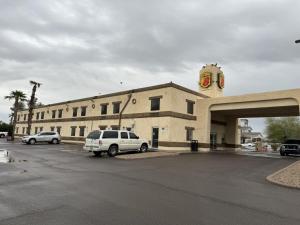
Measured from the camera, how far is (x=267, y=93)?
26422 mm

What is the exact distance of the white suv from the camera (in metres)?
21.4

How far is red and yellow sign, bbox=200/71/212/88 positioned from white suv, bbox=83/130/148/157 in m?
15.0

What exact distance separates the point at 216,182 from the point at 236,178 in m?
1.72

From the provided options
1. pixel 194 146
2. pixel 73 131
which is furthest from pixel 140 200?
pixel 73 131

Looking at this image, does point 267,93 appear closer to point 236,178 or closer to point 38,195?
point 236,178

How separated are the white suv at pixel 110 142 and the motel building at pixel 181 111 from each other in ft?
16.3

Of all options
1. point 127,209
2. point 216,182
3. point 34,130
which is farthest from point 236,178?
point 34,130

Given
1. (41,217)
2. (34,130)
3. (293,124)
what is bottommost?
(41,217)

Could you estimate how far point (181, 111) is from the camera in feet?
95.6

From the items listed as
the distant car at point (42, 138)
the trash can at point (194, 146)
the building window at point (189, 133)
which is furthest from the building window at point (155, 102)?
the distant car at point (42, 138)

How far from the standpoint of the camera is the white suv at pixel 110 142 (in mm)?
21383

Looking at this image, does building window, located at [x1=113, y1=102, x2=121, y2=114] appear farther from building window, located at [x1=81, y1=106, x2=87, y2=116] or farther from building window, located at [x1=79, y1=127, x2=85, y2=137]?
building window, located at [x1=79, y1=127, x2=85, y2=137]

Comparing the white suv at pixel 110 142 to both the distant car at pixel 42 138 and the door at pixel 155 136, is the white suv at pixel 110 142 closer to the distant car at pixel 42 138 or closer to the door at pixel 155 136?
the door at pixel 155 136

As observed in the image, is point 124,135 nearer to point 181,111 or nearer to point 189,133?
point 181,111
